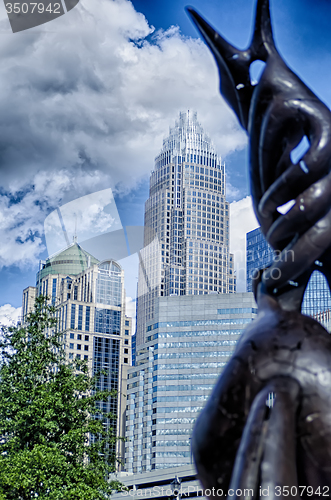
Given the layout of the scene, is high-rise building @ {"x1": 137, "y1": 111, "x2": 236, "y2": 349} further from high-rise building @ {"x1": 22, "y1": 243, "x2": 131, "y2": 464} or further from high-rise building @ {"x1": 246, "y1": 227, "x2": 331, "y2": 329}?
high-rise building @ {"x1": 246, "y1": 227, "x2": 331, "y2": 329}

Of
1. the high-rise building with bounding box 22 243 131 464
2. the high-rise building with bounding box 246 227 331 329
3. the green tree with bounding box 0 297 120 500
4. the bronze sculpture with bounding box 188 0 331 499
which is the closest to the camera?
the bronze sculpture with bounding box 188 0 331 499

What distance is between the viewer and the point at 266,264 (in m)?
162

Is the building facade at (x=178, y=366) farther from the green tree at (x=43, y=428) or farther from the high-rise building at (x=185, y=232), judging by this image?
the green tree at (x=43, y=428)

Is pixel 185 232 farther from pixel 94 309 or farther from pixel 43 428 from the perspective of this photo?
pixel 43 428

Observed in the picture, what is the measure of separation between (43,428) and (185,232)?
5351 inches

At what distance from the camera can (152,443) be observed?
108125 mm

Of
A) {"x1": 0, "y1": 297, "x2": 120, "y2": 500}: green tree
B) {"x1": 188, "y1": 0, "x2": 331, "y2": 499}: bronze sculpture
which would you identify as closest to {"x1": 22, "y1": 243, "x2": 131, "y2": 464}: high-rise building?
{"x1": 0, "y1": 297, "x2": 120, "y2": 500}: green tree

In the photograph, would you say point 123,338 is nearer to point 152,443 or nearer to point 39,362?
point 152,443

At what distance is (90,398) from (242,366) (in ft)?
53.3

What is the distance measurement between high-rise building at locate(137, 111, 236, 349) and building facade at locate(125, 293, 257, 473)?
1572 inches

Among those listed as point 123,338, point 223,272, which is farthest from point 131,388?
point 223,272

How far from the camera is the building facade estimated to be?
348 feet

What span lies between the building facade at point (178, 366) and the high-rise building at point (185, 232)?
3993cm

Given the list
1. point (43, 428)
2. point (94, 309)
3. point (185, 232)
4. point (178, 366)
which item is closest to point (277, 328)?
point (43, 428)
